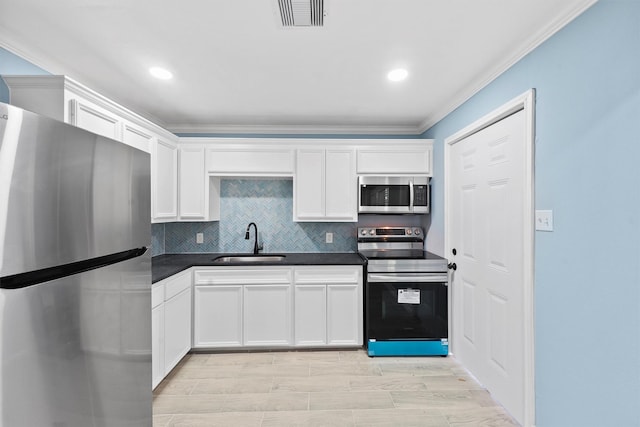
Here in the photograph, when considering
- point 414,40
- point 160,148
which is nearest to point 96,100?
point 160,148

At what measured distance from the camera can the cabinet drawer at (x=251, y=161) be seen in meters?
3.32

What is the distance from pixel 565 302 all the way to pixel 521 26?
1.52m

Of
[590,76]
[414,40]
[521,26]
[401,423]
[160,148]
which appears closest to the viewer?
[590,76]

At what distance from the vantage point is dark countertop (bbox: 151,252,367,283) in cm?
272

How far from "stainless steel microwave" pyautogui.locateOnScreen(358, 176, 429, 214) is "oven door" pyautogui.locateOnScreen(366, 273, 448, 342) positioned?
0.76 metres

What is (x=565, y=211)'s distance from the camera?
1583 mm

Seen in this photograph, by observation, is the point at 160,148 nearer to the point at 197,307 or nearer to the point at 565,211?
the point at 197,307

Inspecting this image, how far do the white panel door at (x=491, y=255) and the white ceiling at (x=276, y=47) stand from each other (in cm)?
51

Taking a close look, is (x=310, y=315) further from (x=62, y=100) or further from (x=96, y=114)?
(x=62, y=100)

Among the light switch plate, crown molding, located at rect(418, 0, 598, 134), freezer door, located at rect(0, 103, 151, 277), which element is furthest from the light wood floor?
crown molding, located at rect(418, 0, 598, 134)

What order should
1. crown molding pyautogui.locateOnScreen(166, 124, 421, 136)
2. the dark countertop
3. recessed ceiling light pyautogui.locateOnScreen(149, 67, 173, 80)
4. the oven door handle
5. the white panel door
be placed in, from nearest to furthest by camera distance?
the white panel door → recessed ceiling light pyautogui.locateOnScreen(149, 67, 173, 80) → the dark countertop → the oven door handle → crown molding pyautogui.locateOnScreen(166, 124, 421, 136)

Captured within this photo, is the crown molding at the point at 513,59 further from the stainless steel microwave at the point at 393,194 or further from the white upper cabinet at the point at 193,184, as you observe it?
the white upper cabinet at the point at 193,184

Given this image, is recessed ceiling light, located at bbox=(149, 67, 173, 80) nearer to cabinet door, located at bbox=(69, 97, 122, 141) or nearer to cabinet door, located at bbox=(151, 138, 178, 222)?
cabinet door, located at bbox=(69, 97, 122, 141)

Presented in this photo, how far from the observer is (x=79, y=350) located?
84 cm
